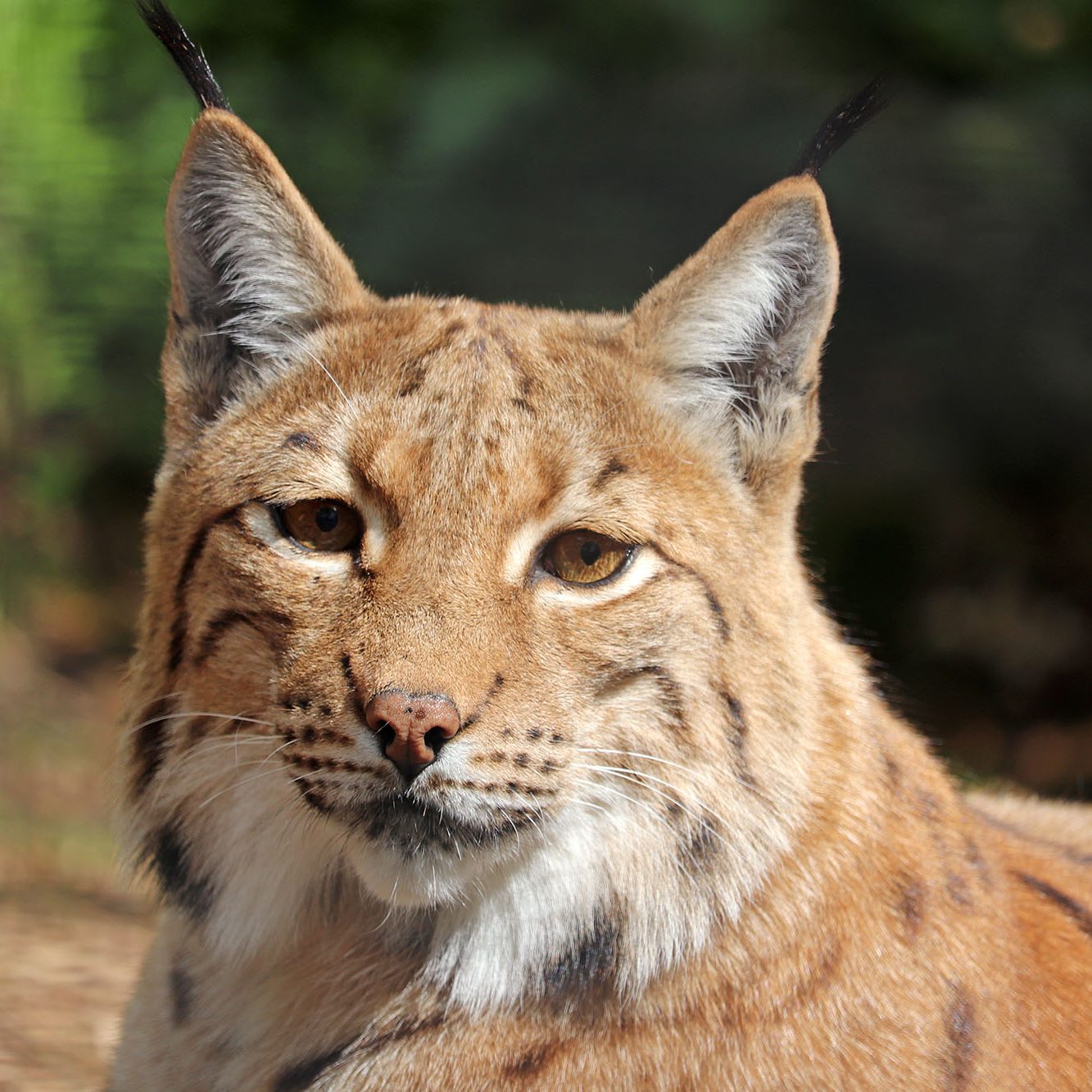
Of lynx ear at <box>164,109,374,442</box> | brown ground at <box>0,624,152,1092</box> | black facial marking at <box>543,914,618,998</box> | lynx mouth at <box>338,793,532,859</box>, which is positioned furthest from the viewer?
brown ground at <box>0,624,152,1092</box>

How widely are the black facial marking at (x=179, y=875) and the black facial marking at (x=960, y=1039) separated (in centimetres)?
166

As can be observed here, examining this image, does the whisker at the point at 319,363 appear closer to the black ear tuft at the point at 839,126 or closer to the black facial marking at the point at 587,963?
the black ear tuft at the point at 839,126

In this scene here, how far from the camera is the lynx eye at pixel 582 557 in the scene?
3.35 m

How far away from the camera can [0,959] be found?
5.86m

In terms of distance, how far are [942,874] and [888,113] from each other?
5727 millimetres

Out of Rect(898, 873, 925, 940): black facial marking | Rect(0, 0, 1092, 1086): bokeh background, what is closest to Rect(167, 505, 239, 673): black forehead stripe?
Rect(898, 873, 925, 940): black facial marking

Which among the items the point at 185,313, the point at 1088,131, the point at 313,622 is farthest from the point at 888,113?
the point at 313,622

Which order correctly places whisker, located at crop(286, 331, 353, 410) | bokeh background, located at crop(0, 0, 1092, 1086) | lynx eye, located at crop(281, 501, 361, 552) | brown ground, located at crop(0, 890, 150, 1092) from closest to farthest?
lynx eye, located at crop(281, 501, 361, 552)
whisker, located at crop(286, 331, 353, 410)
brown ground, located at crop(0, 890, 150, 1092)
bokeh background, located at crop(0, 0, 1092, 1086)

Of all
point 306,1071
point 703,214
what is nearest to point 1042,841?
point 306,1071

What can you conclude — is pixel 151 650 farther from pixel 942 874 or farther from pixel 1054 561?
pixel 1054 561

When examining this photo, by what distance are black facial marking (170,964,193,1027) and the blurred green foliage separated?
17.1ft

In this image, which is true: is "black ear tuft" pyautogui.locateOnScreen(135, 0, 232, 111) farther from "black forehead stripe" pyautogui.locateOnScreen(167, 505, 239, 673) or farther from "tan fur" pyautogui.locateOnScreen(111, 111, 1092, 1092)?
"black forehead stripe" pyautogui.locateOnScreen(167, 505, 239, 673)

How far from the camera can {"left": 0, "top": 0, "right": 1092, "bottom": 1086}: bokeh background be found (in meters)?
8.15

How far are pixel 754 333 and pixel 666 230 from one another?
16.1 feet
